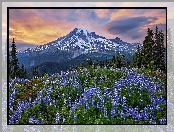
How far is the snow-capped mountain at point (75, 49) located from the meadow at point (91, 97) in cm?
26

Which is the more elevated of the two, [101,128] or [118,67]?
[118,67]

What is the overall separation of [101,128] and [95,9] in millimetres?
1903

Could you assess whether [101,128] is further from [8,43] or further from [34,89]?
[8,43]

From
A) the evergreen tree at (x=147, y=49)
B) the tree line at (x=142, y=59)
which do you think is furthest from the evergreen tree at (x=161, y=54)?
the evergreen tree at (x=147, y=49)

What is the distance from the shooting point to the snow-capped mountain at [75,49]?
7.07 metres

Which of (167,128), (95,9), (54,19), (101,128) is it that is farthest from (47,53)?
(167,128)

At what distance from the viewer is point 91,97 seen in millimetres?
7059

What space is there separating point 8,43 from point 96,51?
1.44m

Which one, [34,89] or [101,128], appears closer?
[101,128]

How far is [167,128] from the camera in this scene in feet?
22.9

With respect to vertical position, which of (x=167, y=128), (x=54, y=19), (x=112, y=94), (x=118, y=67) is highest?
(x=54, y=19)

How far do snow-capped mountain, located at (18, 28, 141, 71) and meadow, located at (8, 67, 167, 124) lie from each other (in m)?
0.26

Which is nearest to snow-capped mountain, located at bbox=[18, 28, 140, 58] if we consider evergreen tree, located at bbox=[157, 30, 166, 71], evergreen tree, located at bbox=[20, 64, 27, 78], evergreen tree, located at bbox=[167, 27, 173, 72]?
evergreen tree, located at bbox=[20, 64, 27, 78]

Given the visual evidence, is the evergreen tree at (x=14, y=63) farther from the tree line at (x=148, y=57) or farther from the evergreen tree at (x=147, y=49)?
the evergreen tree at (x=147, y=49)
